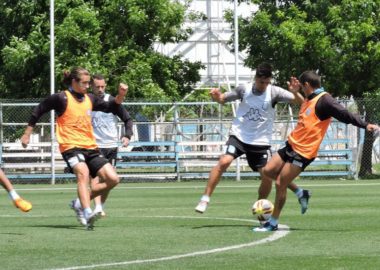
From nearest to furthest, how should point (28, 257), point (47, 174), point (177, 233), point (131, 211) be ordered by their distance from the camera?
point (28, 257) < point (177, 233) < point (131, 211) < point (47, 174)

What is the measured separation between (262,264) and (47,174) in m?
26.4

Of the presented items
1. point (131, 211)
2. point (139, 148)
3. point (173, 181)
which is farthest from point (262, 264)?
point (139, 148)

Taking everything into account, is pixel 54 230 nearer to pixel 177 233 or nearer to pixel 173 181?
pixel 177 233

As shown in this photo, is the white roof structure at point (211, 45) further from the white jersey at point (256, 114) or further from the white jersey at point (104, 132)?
the white jersey at point (256, 114)

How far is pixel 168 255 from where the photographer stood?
1086 cm

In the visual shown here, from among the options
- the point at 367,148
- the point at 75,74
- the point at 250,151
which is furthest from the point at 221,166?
the point at 367,148

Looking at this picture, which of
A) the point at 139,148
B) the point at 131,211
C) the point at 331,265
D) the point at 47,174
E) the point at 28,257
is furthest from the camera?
the point at 139,148

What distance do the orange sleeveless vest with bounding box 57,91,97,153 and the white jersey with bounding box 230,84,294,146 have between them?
202cm

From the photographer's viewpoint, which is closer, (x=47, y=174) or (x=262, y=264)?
(x=262, y=264)

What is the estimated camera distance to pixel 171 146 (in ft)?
123

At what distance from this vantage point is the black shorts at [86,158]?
14.7 metres

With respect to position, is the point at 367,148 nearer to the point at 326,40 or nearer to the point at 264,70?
the point at 326,40

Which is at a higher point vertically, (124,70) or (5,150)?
(124,70)

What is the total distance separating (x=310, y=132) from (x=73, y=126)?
318 cm
